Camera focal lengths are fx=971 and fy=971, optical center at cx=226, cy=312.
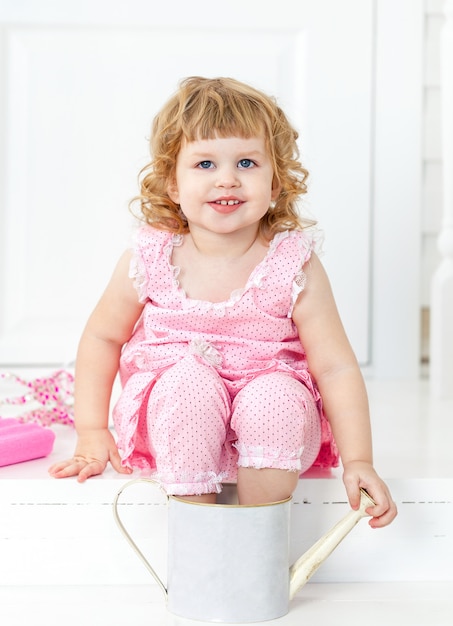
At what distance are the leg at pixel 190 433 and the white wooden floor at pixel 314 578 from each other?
102 millimetres

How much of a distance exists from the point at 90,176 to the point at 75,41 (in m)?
0.28

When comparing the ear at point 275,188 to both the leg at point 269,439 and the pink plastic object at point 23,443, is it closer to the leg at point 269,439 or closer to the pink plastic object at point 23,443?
the leg at point 269,439

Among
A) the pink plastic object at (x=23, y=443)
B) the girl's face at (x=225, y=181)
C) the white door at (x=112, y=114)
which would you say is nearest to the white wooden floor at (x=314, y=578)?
the pink plastic object at (x=23, y=443)

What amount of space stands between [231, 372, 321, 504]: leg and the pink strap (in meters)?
0.48

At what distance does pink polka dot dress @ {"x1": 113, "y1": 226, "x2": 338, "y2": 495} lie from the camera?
3.35 ft

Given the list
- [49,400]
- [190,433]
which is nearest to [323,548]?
[190,433]

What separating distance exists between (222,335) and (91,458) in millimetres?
210

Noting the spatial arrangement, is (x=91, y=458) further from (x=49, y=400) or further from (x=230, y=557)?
(x=49, y=400)

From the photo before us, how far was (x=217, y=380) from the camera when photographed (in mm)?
1069

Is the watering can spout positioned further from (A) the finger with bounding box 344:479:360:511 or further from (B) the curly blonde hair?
(B) the curly blonde hair

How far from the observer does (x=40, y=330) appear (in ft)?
6.82

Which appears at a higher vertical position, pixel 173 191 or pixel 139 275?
pixel 173 191

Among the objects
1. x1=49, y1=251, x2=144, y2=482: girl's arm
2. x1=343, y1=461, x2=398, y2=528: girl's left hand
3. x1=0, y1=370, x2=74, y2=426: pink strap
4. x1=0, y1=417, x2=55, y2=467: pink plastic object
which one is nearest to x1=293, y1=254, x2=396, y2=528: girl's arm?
x1=343, y1=461, x2=398, y2=528: girl's left hand

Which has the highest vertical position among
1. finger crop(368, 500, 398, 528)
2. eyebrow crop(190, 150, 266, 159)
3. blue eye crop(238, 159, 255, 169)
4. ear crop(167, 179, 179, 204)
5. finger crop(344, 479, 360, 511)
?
eyebrow crop(190, 150, 266, 159)
